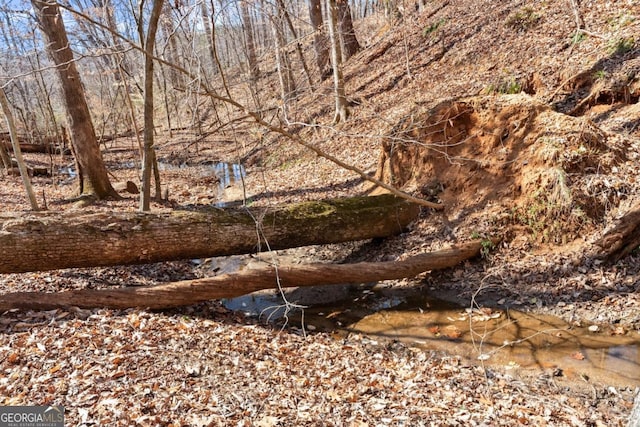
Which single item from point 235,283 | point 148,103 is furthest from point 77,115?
point 235,283

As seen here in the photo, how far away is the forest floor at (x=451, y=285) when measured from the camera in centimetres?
371

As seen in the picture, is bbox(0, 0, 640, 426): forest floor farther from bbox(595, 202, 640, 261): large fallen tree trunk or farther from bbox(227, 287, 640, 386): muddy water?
bbox(595, 202, 640, 261): large fallen tree trunk

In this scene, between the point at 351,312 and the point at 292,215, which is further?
the point at 292,215

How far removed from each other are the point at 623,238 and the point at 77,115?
1129 centimetres

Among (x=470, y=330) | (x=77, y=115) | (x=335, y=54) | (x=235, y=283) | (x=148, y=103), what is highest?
(x=335, y=54)

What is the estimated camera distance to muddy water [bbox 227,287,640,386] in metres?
4.52

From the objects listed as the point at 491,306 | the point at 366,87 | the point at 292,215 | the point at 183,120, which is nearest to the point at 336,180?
the point at 292,215

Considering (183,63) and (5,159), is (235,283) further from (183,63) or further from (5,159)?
(183,63)

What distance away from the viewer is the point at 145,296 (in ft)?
17.7

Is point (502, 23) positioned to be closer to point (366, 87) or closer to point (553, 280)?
point (366, 87)

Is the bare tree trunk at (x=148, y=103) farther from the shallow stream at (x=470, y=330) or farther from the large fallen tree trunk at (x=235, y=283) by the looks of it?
the shallow stream at (x=470, y=330)

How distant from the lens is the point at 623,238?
548 cm

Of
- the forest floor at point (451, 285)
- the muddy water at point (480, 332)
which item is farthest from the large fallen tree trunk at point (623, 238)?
the muddy water at point (480, 332)

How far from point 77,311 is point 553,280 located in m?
6.81
